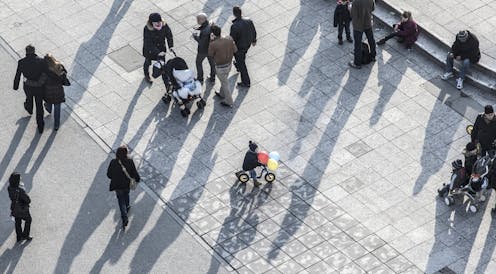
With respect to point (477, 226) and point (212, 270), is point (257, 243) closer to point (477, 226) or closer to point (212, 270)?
point (212, 270)

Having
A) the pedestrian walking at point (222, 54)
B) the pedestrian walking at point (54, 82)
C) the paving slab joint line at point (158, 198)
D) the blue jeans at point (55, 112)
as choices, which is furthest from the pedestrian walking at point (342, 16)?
the blue jeans at point (55, 112)

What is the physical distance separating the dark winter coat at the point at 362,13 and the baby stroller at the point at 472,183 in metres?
4.66

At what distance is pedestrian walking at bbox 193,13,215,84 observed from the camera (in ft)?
80.5

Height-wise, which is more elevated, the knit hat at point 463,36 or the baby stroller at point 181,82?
the knit hat at point 463,36

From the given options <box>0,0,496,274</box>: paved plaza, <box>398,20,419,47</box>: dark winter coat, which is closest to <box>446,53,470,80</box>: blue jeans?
<box>0,0,496,274</box>: paved plaza

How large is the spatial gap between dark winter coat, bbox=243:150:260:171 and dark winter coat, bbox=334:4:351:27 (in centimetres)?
512

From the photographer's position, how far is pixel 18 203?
68.2 ft

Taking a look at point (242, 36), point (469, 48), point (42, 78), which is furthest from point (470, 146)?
point (42, 78)

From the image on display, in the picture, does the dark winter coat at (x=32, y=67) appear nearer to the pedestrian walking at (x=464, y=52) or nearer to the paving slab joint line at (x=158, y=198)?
the paving slab joint line at (x=158, y=198)

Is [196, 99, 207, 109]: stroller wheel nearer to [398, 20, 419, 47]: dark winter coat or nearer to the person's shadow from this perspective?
[398, 20, 419, 47]: dark winter coat

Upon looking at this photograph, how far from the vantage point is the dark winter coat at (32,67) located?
23.4 metres

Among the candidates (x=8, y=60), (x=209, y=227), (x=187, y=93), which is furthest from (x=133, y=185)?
(x=8, y=60)

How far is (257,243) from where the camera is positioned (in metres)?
21.4

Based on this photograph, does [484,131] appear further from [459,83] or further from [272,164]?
[272,164]
